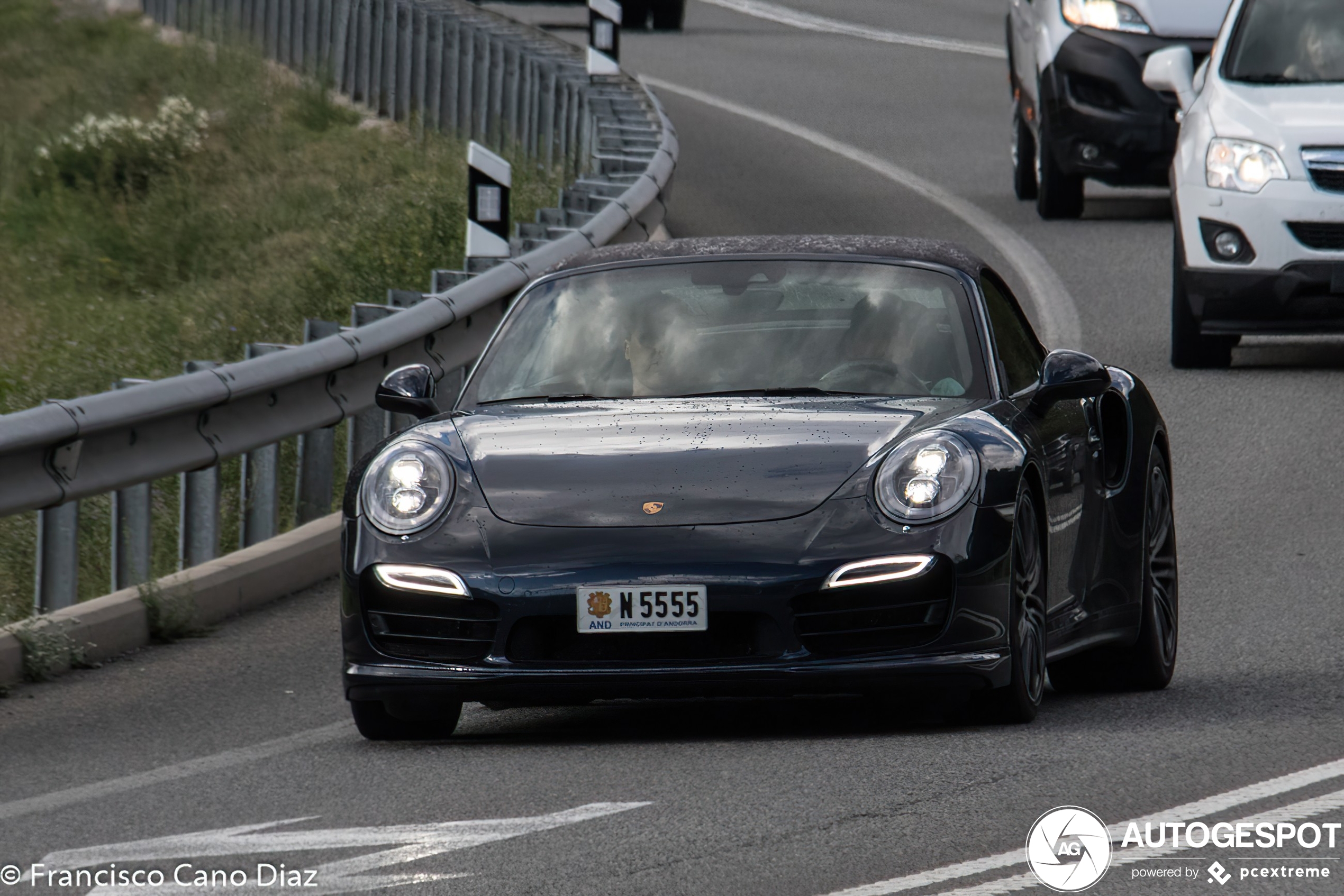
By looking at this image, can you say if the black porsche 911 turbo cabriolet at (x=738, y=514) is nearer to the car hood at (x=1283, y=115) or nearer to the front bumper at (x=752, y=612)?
the front bumper at (x=752, y=612)

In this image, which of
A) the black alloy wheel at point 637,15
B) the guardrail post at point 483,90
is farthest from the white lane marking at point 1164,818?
the black alloy wheel at point 637,15

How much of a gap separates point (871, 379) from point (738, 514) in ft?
3.06

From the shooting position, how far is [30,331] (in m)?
17.8

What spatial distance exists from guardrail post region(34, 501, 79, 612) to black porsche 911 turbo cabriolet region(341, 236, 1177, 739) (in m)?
1.79

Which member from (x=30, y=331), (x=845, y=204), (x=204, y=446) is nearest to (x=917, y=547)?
(x=204, y=446)

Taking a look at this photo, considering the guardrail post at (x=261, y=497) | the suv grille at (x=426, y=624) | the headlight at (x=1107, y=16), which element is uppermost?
the suv grille at (x=426, y=624)

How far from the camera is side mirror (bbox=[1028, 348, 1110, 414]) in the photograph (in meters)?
7.11

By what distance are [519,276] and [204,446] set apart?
2.85 metres

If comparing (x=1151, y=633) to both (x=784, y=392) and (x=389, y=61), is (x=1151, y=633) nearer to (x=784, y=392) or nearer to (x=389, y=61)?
(x=784, y=392)

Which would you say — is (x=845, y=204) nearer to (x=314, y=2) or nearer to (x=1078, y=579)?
(x=314, y=2)

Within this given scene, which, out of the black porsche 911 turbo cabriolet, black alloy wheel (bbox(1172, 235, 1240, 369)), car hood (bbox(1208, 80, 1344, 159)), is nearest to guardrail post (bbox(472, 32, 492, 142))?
black alloy wheel (bbox(1172, 235, 1240, 369))

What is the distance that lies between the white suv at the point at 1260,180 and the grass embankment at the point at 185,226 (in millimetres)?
4736

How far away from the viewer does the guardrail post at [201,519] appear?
31.6 ft

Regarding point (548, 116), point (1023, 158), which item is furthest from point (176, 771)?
point (1023, 158)
